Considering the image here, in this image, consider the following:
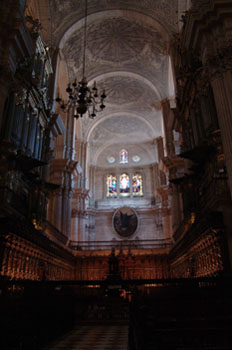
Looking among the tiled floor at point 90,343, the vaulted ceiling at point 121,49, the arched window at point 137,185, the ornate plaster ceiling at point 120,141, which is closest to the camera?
the tiled floor at point 90,343

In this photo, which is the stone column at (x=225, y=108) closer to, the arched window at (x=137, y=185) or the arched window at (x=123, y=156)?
the arched window at (x=137, y=185)

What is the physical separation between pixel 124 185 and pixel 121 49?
46.2 feet

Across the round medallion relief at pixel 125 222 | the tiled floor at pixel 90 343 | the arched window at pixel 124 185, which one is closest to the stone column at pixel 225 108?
the tiled floor at pixel 90 343

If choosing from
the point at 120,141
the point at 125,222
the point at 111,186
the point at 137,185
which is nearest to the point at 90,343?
the point at 125,222

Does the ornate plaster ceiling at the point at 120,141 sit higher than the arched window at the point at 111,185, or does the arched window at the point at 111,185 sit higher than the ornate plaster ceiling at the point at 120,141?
the ornate plaster ceiling at the point at 120,141

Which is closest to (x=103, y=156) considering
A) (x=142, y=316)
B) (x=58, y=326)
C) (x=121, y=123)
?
(x=121, y=123)

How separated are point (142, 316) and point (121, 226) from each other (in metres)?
26.0

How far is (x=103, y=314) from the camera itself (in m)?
11.5

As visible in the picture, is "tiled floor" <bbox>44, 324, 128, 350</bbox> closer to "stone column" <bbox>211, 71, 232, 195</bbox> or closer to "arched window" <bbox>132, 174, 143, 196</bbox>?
"stone column" <bbox>211, 71, 232, 195</bbox>

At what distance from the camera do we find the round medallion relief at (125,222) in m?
28.4

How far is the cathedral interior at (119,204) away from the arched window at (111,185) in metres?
1.76

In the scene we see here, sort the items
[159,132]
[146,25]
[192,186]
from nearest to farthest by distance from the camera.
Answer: [192,186]
[146,25]
[159,132]

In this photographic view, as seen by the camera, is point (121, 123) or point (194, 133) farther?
point (121, 123)

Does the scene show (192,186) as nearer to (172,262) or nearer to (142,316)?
(172,262)
